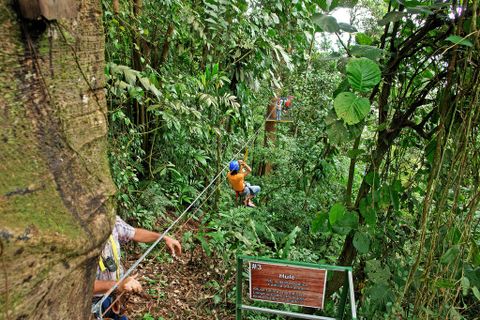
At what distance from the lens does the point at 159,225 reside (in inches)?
156

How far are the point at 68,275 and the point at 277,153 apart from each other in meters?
4.24

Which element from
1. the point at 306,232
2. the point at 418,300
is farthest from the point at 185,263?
the point at 418,300

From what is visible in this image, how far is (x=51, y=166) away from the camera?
0.77 m

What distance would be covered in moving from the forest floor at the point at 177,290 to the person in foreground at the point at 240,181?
1.30 meters

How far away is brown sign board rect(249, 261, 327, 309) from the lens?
1686mm

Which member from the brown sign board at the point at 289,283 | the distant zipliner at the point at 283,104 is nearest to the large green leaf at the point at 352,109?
the brown sign board at the point at 289,283

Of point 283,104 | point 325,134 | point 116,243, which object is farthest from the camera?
point 283,104

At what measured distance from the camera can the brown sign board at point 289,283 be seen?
1.69m

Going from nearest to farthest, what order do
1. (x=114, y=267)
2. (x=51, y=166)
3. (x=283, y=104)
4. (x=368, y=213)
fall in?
(x=51, y=166), (x=368, y=213), (x=114, y=267), (x=283, y=104)

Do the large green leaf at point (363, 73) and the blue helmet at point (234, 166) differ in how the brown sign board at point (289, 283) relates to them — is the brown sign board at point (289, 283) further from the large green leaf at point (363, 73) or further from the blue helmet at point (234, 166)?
the blue helmet at point (234, 166)

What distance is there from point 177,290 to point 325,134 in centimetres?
215

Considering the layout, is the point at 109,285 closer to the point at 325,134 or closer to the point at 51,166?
the point at 51,166

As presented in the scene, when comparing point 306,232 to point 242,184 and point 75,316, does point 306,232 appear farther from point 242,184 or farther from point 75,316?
point 75,316

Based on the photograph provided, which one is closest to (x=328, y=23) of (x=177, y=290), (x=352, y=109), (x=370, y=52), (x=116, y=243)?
(x=370, y=52)
